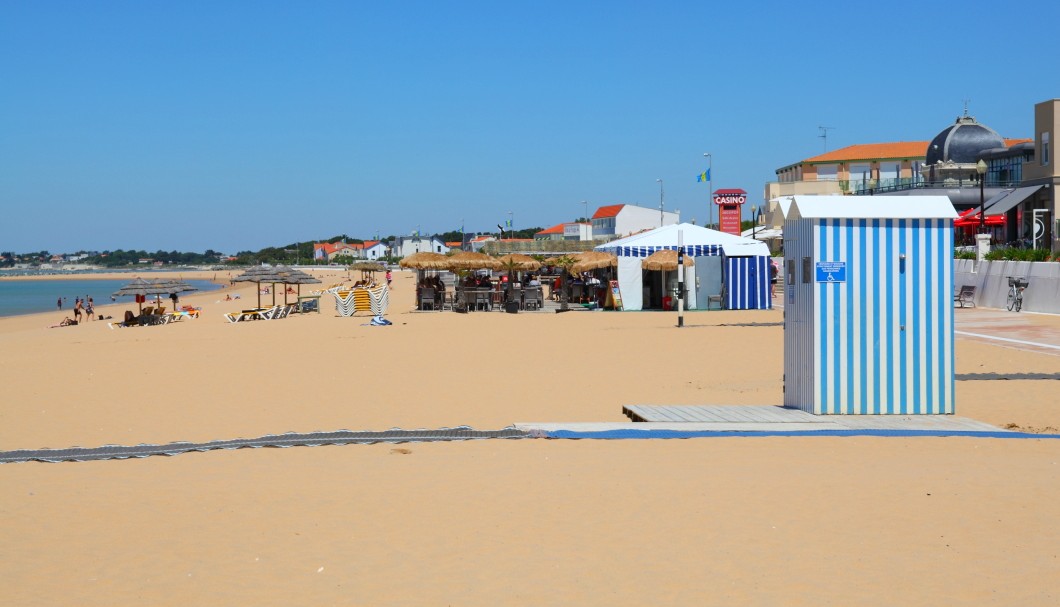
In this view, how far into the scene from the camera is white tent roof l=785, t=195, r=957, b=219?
8.81m

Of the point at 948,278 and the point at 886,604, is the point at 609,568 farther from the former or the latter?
the point at 948,278

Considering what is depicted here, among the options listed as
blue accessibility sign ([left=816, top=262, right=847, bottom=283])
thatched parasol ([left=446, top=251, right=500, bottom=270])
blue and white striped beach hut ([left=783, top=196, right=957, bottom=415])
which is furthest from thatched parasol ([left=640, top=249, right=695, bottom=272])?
blue accessibility sign ([left=816, top=262, right=847, bottom=283])

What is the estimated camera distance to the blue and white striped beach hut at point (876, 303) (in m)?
8.85

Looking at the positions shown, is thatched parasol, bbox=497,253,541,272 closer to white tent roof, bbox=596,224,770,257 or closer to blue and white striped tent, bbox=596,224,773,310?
white tent roof, bbox=596,224,770,257

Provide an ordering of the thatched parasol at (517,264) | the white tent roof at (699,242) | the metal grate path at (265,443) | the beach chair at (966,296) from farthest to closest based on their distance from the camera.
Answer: the thatched parasol at (517,264) → the white tent roof at (699,242) → the beach chair at (966,296) → the metal grate path at (265,443)

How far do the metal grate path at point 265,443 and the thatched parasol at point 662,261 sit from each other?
18878 millimetres

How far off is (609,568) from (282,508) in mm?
2193

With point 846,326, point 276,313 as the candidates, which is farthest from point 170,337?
point 846,326

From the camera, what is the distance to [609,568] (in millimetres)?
4902

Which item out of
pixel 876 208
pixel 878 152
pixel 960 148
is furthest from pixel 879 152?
pixel 876 208

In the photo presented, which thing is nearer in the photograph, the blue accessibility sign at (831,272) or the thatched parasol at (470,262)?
the blue accessibility sign at (831,272)

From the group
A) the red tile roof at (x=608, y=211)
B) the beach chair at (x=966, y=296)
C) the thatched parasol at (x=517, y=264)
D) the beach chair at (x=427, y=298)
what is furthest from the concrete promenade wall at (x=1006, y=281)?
the red tile roof at (x=608, y=211)

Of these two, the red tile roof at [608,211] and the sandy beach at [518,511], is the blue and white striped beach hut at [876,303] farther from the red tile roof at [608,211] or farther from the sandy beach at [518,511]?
A: the red tile roof at [608,211]

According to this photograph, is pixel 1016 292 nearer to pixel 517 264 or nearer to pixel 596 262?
pixel 596 262
